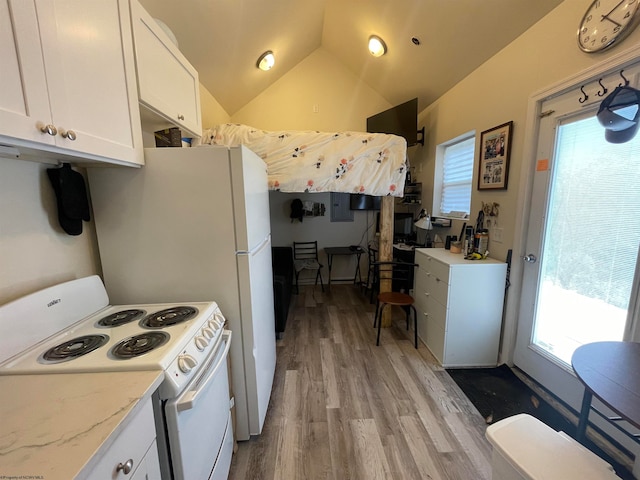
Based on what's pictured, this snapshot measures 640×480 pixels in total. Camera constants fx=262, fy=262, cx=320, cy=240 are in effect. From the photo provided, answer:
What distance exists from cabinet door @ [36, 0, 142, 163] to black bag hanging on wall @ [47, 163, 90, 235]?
0.29m

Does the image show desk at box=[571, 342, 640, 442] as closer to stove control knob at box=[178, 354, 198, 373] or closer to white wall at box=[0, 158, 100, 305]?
stove control knob at box=[178, 354, 198, 373]

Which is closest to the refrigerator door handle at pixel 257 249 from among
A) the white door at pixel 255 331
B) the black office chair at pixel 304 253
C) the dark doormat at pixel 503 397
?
the white door at pixel 255 331

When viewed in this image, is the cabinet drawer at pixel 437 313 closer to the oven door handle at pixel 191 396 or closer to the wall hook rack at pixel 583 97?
the wall hook rack at pixel 583 97

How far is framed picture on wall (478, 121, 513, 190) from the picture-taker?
83.8 inches

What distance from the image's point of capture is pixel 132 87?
3.70 feet

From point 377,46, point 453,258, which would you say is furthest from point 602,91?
point 377,46

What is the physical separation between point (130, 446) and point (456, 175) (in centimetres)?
334

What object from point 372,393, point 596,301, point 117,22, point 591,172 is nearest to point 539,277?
point 596,301

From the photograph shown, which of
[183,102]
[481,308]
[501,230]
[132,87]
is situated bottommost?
[481,308]

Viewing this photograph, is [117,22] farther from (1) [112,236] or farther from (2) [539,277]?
(2) [539,277]

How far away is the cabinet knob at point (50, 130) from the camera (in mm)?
736

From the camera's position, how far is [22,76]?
691 millimetres

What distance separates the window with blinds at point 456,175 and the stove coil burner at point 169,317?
2.71 metres

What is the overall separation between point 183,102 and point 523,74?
7.88ft
